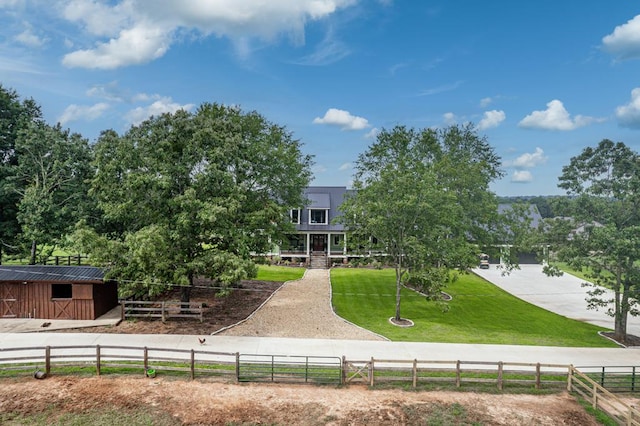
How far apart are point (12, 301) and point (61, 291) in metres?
2.43

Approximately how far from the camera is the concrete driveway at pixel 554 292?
89.4ft

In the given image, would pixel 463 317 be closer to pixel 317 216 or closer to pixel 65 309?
pixel 317 216

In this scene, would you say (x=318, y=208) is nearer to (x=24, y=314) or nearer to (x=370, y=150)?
A: (x=370, y=150)

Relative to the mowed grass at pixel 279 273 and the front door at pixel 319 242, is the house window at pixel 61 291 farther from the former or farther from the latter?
the front door at pixel 319 242

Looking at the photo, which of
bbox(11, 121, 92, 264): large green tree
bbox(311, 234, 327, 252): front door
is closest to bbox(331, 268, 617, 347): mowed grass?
bbox(311, 234, 327, 252): front door

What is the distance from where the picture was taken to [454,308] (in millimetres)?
27812

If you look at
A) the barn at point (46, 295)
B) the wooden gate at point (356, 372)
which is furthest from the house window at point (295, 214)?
the wooden gate at point (356, 372)

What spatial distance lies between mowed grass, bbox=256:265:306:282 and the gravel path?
4404mm

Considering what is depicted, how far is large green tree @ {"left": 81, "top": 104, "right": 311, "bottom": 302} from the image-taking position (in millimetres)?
20547

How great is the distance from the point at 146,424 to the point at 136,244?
9078 mm

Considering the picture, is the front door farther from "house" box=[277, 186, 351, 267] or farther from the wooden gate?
the wooden gate

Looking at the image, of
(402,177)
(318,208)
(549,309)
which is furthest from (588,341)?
(318,208)

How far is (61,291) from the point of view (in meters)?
23.0

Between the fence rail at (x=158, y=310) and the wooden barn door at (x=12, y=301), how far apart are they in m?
5.56
